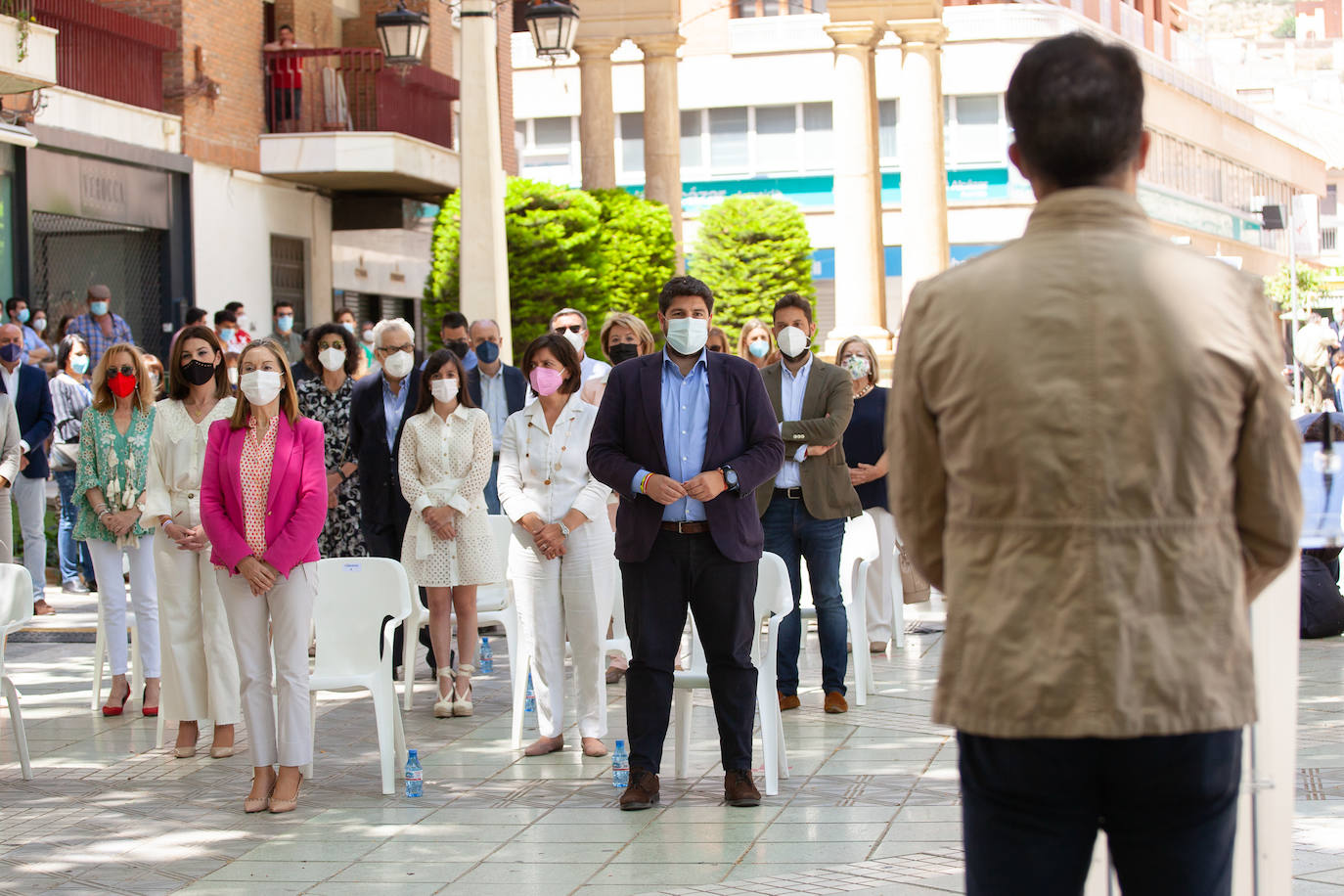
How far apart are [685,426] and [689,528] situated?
0.43m

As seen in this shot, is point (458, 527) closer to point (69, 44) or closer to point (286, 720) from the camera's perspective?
point (286, 720)

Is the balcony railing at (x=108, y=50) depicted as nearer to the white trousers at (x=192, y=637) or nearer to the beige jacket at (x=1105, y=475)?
the white trousers at (x=192, y=637)

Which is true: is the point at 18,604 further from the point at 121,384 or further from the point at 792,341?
the point at 792,341

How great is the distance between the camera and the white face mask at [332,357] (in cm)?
1145

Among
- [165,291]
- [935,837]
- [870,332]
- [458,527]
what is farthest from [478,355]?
[870,332]

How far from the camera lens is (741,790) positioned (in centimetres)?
752

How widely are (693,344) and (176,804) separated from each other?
9.80 ft

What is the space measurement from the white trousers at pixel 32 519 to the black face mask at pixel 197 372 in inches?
243

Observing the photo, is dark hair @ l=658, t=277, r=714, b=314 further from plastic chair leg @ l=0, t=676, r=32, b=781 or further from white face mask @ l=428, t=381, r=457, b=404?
plastic chair leg @ l=0, t=676, r=32, b=781

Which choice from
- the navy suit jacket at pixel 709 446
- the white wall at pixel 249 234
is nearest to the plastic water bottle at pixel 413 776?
the navy suit jacket at pixel 709 446

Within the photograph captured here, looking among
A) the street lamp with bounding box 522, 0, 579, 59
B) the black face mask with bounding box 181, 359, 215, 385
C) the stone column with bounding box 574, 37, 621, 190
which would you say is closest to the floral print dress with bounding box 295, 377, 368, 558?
the black face mask with bounding box 181, 359, 215, 385

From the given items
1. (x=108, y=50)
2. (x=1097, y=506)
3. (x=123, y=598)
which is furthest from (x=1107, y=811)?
(x=108, y=50)

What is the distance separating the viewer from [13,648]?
42.0 ft

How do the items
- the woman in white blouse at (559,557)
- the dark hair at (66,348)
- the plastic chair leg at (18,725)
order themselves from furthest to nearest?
the dark hair at (66,348) → the woman in white blouse at (559,557) → the plastic chair leg at (18,725)
